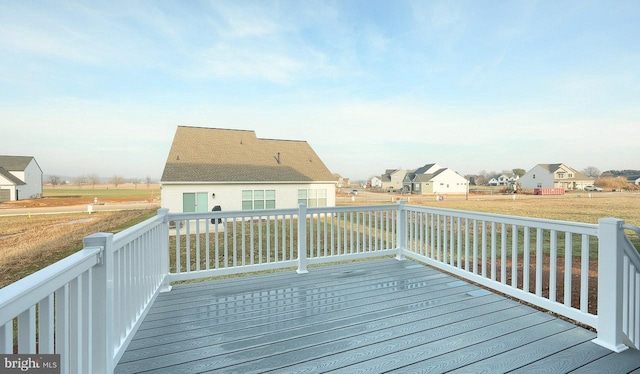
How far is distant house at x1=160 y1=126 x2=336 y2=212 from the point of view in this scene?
11.5 metres

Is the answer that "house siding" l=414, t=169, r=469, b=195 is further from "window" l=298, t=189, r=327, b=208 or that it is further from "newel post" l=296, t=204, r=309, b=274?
"newel post" l=296, t=204, r=309, b=274

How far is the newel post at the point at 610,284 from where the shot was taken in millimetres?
1905

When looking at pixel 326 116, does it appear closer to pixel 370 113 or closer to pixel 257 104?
pixel 370 113

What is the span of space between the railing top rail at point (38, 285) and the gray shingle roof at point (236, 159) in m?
10.9

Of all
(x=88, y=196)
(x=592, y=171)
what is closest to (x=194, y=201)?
(x=88, y=196)

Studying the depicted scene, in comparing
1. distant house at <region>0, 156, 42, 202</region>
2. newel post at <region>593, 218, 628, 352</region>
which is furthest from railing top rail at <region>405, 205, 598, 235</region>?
distant house at <region>0, 156, 42, 202</region>

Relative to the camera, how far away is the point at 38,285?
0.89m

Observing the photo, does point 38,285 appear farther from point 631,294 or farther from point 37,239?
point 37,239

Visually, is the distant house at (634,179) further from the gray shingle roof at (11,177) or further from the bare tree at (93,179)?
the gray shingle roof at (11,177)

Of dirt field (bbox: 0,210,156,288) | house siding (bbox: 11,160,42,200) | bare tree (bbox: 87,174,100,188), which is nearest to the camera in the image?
dirt field (bbox: 0,210,156,288)

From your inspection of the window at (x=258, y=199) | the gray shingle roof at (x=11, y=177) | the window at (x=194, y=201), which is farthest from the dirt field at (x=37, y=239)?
the window at (x=258, y=199)

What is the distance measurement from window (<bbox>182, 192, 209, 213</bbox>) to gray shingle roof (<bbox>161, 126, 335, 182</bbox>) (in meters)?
0.60

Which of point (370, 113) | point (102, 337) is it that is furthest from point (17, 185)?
point (102, 337)

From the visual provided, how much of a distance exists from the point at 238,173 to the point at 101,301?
37.7 feet
